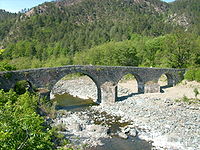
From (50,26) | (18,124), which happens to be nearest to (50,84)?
(18,124)

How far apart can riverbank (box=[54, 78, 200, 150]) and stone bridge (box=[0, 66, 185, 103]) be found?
1.46m

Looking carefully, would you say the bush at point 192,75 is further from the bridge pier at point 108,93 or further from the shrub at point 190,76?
the bridge pier at point 108,93

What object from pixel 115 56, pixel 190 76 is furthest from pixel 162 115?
pixel 115 56

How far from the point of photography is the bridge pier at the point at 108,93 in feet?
92.0

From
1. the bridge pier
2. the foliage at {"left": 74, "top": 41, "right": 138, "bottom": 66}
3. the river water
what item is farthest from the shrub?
the river water

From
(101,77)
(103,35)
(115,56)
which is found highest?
(103,35)

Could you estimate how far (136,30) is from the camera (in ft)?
277

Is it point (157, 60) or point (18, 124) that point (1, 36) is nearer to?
point (157, 60)

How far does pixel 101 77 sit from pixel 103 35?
55.0 metres

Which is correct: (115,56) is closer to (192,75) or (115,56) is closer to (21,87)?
(192,75)

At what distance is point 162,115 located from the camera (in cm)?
2248

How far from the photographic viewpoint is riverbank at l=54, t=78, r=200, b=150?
1714 cm

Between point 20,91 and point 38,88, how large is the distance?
1.77m

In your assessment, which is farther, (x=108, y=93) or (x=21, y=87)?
(x=108, y=93)
